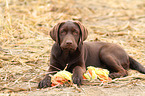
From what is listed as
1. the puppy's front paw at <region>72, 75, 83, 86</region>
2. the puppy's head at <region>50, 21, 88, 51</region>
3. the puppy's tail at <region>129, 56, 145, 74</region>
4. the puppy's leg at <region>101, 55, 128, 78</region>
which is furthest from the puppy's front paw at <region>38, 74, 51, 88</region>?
the puppy's tail at <region>129, 56, 145, 74</region>

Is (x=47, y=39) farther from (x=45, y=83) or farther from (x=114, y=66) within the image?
(x=45, y=83)

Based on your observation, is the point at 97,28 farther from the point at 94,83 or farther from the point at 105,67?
the point at 94,83

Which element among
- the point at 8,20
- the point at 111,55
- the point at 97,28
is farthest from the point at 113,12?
the point at 111,55

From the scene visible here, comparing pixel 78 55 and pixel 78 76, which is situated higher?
pixel 78 55

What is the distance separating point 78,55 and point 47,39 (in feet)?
8.63

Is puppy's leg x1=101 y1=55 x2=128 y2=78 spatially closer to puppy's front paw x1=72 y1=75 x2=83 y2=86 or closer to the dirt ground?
the dirt ground

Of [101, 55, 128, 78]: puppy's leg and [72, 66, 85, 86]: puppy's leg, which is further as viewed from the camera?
[101, 55, 128, 78]: puppy's leg

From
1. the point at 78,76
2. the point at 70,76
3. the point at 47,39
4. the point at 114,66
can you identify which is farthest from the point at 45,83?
the point at 47,39

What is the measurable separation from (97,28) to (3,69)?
5.21 metres

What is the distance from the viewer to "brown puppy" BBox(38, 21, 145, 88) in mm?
4574

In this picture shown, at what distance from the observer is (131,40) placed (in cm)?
A: 787

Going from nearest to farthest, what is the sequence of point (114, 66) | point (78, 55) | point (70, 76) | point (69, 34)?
point (70, 76) < point (69, 34) < point (78, 55) < point (114, 66)

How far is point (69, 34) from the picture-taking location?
470 centimetres

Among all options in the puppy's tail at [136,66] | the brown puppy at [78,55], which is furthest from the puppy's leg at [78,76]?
the puppy's tail at [136,66]
